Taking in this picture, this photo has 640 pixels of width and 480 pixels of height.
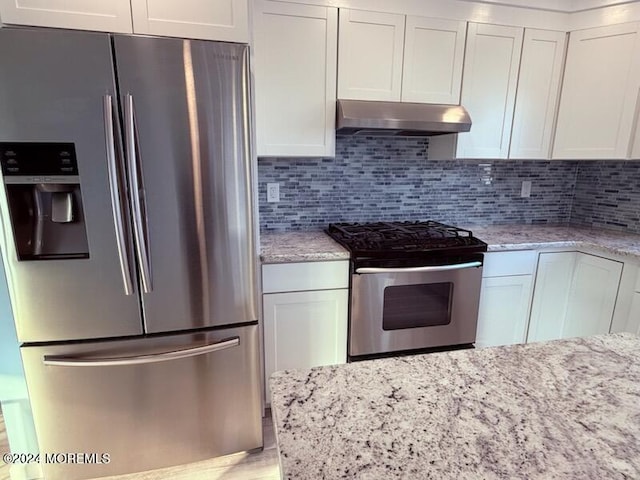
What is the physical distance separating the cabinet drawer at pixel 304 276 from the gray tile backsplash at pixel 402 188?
0.56 metres

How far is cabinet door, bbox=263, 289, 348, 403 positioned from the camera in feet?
5.97

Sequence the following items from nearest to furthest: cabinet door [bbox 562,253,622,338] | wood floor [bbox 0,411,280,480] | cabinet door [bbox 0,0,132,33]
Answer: cabinet door [bbox 0,0,132,33]
wood floor [bbox 0,411,280,480]
cabinet door [bbox 562,253,622,338]

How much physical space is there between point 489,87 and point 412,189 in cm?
75

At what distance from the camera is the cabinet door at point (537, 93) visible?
2143mm

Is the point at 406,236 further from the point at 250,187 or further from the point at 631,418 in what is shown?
the point at 631,418

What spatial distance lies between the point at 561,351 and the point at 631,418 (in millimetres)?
232

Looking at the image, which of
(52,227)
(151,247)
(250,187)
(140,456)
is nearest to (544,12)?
(250,187)

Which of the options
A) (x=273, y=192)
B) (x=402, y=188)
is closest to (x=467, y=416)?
(x=273, y=192)

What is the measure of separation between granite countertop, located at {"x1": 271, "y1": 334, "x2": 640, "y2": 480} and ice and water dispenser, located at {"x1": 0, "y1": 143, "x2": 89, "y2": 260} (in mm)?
1057

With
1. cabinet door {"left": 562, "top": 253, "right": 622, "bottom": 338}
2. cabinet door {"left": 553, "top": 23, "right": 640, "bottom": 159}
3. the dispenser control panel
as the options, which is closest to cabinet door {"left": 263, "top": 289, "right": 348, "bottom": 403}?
the dispenser control panel

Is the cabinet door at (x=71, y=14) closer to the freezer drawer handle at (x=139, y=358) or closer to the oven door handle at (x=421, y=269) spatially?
the freezer drawer handle at (x=139, y=358)

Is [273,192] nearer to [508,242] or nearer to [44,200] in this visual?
[44,200]

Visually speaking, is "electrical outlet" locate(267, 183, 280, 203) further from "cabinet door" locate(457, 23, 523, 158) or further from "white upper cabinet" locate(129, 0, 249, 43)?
"cabinet door" locate(457, 23, 523, 158)

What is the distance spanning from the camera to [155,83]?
Answer: 4.14 ft
